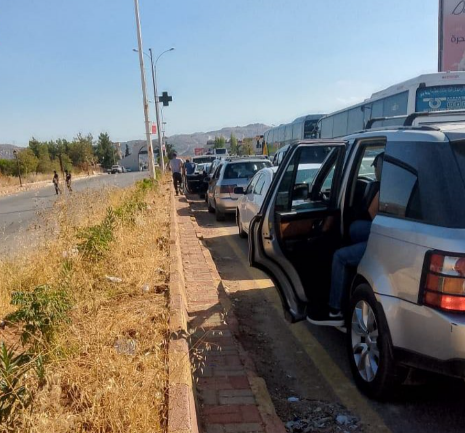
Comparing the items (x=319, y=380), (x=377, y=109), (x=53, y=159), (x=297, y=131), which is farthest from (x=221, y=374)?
(x=53, y=159)

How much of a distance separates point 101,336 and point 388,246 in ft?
7.00

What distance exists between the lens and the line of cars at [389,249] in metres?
2.72

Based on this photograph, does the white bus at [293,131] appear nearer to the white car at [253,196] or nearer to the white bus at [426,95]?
the white bus at [426,95]

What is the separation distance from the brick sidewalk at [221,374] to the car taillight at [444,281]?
1219 mm

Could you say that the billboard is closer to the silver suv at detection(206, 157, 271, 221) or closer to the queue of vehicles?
the silver suv at detection(206, 157, 271, 221)

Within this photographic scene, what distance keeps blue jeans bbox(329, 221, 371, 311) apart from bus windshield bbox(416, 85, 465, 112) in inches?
446

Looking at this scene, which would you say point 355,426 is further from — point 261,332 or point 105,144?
point 105,144

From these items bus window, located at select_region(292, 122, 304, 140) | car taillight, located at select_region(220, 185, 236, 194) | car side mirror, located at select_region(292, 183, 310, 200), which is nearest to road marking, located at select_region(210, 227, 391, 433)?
car side mirror, located at select_region(292, 183, 310, 200)

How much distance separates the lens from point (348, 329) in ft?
12.5

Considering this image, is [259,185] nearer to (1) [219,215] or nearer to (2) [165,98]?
(1) [219,215]

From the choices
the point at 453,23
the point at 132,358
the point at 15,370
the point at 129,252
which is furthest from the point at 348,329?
the point at 453,23

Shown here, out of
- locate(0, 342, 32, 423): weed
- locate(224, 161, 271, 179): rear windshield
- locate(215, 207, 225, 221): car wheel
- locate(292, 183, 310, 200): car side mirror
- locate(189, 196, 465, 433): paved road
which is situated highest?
locate(292, 183, 310, 200): car side mirror

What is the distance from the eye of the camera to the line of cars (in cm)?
272

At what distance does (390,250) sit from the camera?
10.3 ft
